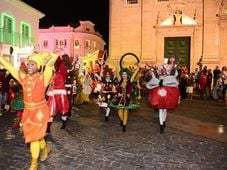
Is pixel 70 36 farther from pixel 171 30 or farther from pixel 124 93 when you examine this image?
pixel 124 93

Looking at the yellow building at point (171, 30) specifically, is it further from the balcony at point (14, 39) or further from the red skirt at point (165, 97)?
the red skirt at point (165, 97)

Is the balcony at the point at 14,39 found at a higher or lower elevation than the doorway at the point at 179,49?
higher

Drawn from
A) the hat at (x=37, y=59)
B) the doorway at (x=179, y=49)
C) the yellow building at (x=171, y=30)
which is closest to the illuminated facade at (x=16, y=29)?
the yellow building at (x=171, y=30)

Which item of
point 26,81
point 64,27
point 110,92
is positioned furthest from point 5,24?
point 64,27

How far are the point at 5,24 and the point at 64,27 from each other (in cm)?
2862

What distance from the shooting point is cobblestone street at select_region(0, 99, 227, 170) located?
246 inches

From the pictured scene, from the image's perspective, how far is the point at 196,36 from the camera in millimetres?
23422

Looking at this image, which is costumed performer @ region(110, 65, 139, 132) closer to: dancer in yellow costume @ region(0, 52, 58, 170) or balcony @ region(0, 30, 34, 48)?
dancer in yellow costume @ region(0, 52, 58, 170)

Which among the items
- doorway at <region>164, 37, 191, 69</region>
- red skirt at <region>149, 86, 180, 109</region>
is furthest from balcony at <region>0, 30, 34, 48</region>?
red skirt at <region>149, 86, 180, 109</region>

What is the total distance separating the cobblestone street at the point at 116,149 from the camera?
625cm

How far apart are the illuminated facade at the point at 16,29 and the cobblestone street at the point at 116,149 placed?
14123 mm

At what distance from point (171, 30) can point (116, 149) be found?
17.9m

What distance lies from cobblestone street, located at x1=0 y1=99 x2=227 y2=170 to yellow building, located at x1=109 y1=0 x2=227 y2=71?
14.2m

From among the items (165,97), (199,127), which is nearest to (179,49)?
(199,127)
